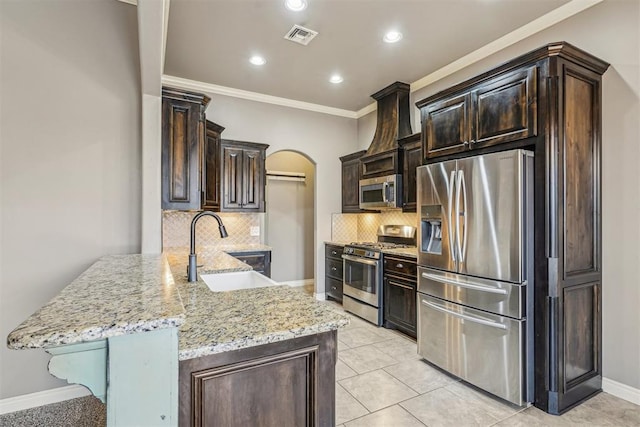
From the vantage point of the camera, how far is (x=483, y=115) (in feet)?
8.55

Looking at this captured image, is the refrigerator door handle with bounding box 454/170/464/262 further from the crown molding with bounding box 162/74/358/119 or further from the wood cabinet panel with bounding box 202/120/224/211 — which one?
the crown molding with bounding box 162/74/358/119

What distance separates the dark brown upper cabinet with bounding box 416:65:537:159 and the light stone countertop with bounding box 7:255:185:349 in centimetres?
250

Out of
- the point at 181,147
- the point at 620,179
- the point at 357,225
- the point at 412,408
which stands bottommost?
the point at 412,408

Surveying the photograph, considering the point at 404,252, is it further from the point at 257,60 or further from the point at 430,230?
the point at 257,60

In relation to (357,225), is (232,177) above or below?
above

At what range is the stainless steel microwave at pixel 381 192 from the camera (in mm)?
4098

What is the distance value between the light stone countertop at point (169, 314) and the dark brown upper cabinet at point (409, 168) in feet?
8.63

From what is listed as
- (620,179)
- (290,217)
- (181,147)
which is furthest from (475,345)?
(290,217)

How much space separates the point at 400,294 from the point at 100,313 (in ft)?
10.6

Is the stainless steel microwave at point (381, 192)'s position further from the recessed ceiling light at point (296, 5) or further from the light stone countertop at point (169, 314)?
the light stone countertop at point (169, 314)

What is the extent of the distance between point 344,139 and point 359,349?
11.2 feet

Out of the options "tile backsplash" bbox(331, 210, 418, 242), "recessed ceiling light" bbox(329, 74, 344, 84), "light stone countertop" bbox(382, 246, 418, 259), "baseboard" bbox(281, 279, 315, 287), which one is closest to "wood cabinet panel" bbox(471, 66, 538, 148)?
"light stone countertop" bbox(382, 246, 418, 259)

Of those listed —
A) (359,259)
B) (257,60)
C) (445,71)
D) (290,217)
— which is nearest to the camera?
(257,60)

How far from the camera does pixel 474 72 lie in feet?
11.4
